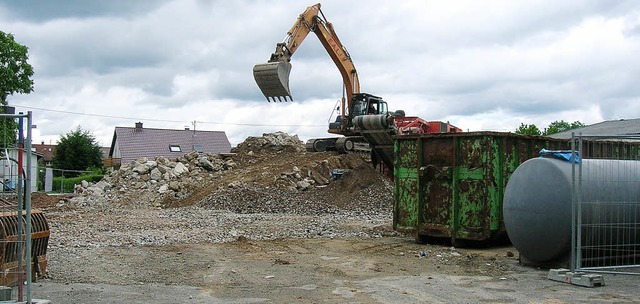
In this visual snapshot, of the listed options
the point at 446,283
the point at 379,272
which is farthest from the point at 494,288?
the point at 379,272

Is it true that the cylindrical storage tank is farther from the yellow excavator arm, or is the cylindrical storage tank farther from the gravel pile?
the yellow excavator arm

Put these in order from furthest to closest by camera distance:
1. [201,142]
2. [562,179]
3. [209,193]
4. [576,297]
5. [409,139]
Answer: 1. [201,142]
2. [209,193]
3. [409,139]
4. [562,179]
5. [576,297]

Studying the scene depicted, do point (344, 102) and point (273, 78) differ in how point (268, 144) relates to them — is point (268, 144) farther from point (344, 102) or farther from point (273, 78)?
point (273, 78)

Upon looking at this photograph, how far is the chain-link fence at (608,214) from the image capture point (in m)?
8.39

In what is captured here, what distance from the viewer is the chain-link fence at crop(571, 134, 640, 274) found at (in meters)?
8.39

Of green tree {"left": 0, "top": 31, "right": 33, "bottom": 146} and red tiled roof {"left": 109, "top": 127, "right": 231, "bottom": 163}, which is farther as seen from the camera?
red tiled roof {"left": 109, "top": 127, "right": 231, "bottom": 163}

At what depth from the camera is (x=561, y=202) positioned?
844cm

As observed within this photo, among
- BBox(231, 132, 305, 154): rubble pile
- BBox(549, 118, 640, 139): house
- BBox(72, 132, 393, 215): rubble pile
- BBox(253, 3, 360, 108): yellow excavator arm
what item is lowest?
→ BBox(72, 132, 393, 215): rubble pile

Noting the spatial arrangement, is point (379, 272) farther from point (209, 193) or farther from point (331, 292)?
point (209, 193)

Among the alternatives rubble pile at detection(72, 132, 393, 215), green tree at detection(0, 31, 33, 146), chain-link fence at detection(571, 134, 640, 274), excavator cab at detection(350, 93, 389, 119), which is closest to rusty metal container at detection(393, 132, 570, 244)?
chain-link fence at detection(571, 134, 640, 274)

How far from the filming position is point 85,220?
55.8 ft

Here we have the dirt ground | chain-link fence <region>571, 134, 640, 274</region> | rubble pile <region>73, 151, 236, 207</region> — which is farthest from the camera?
rubble pile <region>73, 151, 236, 207</region>

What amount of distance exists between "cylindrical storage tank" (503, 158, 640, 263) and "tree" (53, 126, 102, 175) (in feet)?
188

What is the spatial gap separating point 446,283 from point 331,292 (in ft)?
5.26
